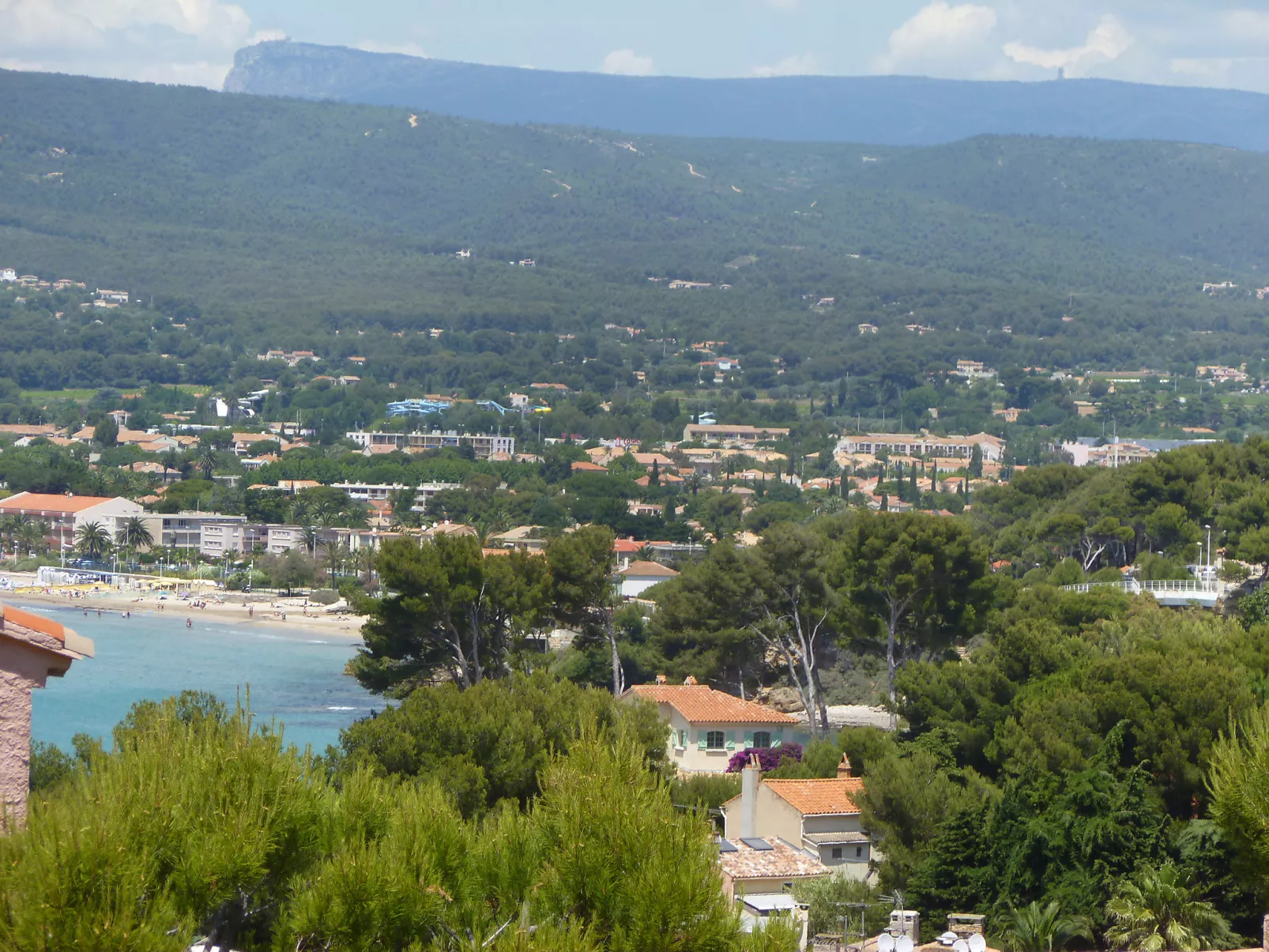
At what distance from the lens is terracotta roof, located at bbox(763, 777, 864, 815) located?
16.7 m

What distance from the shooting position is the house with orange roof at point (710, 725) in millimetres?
23125

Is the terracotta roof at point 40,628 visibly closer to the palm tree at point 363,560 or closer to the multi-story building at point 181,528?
the palm tree at point 363,560

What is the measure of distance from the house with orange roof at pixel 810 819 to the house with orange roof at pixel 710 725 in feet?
18.3

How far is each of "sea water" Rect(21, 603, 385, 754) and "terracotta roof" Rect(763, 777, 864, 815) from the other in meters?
11.2

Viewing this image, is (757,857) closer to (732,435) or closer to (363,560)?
(363,560)

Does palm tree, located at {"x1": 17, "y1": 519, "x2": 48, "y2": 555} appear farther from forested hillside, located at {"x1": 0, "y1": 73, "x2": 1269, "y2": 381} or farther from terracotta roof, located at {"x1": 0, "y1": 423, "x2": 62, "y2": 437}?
forested hillside, located at {"x1": 0, "y1": 73, "x2": 1269, "y2": 381}

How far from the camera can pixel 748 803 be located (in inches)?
655

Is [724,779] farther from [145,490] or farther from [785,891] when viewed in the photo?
[145,490]

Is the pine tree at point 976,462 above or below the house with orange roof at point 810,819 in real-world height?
below

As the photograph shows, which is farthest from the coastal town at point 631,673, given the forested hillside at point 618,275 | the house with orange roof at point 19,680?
the forested hillside at point 618,275

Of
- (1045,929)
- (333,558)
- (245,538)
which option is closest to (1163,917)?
(1045,929)

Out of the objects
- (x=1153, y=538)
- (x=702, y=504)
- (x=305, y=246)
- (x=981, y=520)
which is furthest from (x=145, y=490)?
(x=305, y=246)

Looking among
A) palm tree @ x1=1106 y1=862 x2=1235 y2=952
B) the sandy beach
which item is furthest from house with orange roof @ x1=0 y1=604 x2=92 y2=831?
the sandy beach

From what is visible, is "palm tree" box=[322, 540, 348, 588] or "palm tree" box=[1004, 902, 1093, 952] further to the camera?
"palm tree" box=[322, 540, 348, 588]
